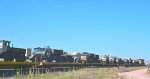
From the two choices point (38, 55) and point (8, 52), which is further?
point (38, 55)

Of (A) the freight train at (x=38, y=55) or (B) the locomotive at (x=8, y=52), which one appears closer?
(B) the locomotive at (x=8, y=52)

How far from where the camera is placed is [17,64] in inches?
1237

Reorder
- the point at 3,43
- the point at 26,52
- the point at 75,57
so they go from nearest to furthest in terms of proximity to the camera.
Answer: the point at 3,43 < the point at 26,52 < the point at 75,57

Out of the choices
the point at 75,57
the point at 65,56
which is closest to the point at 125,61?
the point at 75,57

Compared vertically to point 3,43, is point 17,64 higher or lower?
lower

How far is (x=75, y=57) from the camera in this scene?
255ft

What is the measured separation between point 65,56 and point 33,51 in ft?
39.7

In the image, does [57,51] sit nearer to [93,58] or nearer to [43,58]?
[43,58]

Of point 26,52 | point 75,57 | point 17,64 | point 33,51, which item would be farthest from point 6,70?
point 75,57

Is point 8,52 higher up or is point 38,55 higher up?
point 38,55

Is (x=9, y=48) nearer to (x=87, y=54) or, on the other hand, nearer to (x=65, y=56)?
(x=65, y=56)

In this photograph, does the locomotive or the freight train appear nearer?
the locomotive

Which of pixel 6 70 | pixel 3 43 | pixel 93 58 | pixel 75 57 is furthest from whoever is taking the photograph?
pixel 93 58

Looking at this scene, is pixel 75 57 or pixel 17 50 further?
pixel 75 57
